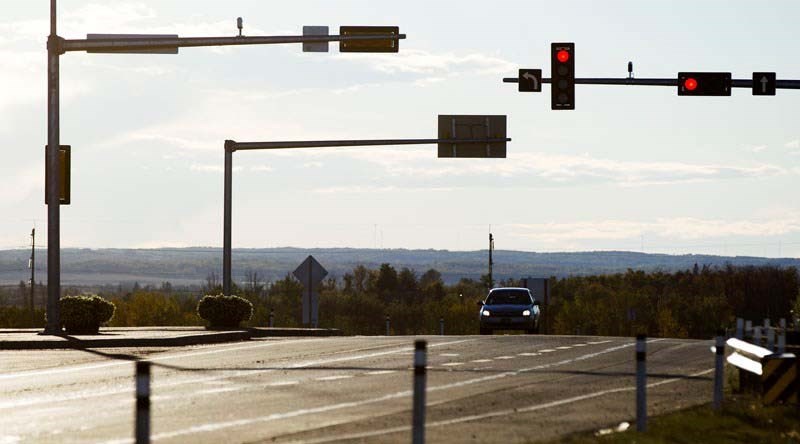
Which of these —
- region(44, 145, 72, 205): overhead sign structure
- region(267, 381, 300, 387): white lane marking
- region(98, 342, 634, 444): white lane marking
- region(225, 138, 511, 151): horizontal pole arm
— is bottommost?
region(267, 381, 300, 387): white lane marking

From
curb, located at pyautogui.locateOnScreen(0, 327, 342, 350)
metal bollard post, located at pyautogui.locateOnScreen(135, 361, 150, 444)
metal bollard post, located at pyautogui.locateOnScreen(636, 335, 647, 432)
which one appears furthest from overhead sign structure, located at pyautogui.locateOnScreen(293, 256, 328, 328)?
metal bollard post, located at pyautogui.locateOnScreen(135, 361, 150, 444)

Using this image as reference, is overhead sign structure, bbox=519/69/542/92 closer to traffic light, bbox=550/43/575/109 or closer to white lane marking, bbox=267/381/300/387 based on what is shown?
traffic light, bbox=550/43/575/109

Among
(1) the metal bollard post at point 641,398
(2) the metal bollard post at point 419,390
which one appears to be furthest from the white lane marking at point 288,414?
(1) the metal bollard post at point 641,398

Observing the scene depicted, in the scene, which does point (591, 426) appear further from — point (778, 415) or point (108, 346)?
point (108, 346)

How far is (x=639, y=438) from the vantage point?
618 inches

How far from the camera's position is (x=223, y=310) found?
144 feet

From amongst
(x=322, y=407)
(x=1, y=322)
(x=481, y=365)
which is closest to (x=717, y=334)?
(x=322, y=407)

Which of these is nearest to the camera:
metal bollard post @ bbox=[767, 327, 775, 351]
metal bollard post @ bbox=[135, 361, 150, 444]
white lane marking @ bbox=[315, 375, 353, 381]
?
metal bollard post @ bbox=[135, 361, 150, 444]

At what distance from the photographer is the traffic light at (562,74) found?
110ft

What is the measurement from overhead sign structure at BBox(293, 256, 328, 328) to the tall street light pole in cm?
1375

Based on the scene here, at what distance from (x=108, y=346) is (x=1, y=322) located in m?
48.5

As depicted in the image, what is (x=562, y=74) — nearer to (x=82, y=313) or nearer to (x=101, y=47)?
(x=101, y=47)

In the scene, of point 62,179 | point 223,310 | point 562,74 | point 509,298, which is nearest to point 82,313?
point 62,179

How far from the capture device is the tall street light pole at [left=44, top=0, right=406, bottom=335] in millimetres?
32656
